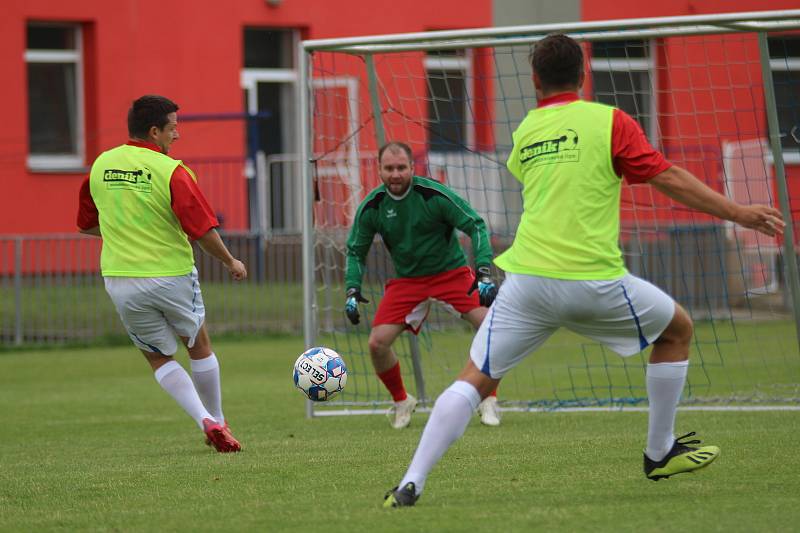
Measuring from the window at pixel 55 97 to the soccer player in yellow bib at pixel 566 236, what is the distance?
1617 cm

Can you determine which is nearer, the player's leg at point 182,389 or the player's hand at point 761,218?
the player's hand at point 761,218

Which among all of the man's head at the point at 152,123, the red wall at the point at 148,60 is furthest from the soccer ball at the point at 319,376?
the red wall at the point at 148,60

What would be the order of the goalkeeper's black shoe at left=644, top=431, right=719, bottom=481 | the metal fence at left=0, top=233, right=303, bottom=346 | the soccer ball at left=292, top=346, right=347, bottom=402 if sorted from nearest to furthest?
1. the goalkeeper's black shoe at left=644, top=431, right=719, bottom=481
2. the soccer ball at left=292, top=346, right=347, bottom=402
3. the metal fence at left=0, top=233, right=303, bottom=346

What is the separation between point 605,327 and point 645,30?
4315 millimetres

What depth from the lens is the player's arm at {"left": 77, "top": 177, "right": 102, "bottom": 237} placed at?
26.0 feet

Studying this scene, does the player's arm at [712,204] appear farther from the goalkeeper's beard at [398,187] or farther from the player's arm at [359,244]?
the player's arm at [359,244]

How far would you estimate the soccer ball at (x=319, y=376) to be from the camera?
827 centimetres

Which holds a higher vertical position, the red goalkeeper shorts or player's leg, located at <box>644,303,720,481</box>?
the red goalkeeper shorts

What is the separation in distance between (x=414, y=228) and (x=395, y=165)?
0.44m

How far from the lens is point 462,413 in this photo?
5406 millimetres

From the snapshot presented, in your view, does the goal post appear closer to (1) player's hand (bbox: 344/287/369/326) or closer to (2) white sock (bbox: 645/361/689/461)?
(1) player's hand (bbox: 344/287/369/326)

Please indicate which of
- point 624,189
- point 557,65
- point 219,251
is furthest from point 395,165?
point 624,189

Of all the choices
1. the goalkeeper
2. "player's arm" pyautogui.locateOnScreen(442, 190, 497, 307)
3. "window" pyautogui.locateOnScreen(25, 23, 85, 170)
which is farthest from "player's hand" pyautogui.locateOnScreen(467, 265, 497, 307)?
"window" pyautogui.locateOnScreen(25, 23, 85, 170)

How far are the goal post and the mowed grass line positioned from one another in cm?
112
